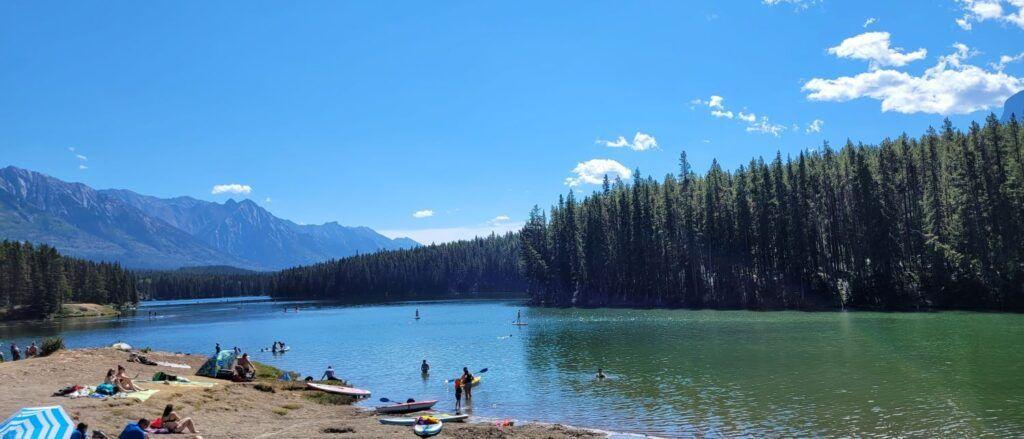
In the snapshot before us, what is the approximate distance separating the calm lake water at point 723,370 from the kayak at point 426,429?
6.18 meters

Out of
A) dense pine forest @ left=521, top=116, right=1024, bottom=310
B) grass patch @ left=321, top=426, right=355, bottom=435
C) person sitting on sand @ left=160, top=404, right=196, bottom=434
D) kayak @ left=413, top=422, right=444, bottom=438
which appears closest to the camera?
person sitting on sand @ left=160, top=404, right=196, bottom=434

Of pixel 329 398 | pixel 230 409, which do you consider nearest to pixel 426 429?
pixel 230 409

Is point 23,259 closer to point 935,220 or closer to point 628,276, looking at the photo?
point 628,276

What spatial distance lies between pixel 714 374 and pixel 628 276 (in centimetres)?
9906

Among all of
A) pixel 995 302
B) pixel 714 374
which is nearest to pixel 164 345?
pixel 714 374

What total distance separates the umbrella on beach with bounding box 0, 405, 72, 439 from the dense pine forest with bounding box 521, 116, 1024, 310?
335 feet

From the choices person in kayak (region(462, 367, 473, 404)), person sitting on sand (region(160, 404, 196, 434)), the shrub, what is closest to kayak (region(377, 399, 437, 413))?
person in kayak (region(462, 367, 473, 404))

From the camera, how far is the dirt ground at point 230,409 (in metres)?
25.5

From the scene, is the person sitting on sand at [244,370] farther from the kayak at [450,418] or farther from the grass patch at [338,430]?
the kayak at [450,418]

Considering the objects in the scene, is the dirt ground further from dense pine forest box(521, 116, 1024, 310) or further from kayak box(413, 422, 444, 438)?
dense pine forest box(521, 116, 1024, 310)

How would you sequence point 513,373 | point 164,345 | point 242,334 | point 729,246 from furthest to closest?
point 729,246, point 242,334, point 164,345, point 513,373

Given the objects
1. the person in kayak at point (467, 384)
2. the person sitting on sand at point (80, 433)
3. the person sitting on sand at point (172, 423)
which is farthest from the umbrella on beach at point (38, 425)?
the person in kayak at point (467, 384)

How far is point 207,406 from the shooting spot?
30.3m

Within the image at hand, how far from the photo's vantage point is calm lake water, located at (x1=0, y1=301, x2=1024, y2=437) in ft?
92.6
